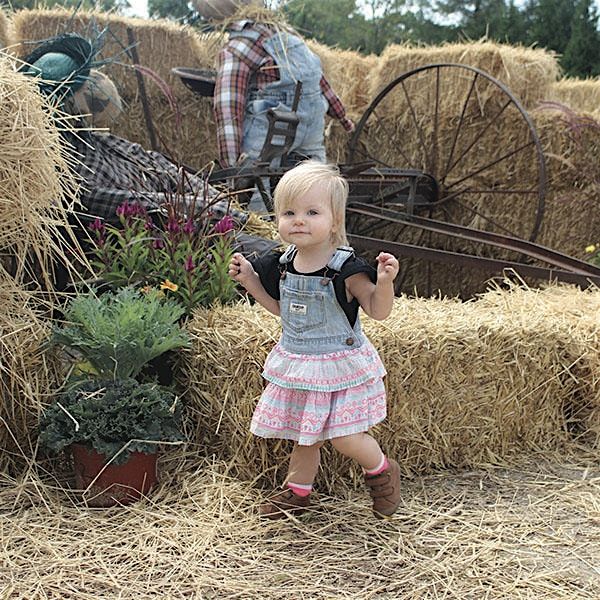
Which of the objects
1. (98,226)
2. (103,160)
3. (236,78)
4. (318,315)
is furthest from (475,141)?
(318,315)

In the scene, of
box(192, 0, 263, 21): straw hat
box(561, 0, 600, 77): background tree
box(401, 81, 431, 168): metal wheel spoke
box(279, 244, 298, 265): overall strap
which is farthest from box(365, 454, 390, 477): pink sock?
box(561, 0, 600, 77): background tree

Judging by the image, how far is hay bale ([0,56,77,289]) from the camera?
2.41 meters

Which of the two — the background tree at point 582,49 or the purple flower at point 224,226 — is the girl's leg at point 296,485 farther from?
the background tree at point 582,49

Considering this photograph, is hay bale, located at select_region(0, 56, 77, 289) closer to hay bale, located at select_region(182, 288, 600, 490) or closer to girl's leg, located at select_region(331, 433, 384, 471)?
hay bale, located at select_region(182, 288, 600, 490)

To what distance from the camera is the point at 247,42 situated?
15.4 ft

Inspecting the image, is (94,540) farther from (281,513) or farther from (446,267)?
(446,267)

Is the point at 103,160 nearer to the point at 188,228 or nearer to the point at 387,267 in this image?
the point at 188,228

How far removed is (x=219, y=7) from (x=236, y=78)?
0.61 metres

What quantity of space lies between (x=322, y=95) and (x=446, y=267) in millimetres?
1740

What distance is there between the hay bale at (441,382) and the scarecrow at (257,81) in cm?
193

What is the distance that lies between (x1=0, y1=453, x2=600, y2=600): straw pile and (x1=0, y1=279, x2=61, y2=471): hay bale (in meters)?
0.13

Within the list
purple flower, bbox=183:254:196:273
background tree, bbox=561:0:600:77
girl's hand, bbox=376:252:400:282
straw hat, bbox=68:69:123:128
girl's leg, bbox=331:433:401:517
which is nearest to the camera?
girl's hand, bbox=376:252:400:282

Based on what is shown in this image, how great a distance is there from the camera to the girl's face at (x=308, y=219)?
7.41 feet

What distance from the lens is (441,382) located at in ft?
9.47
